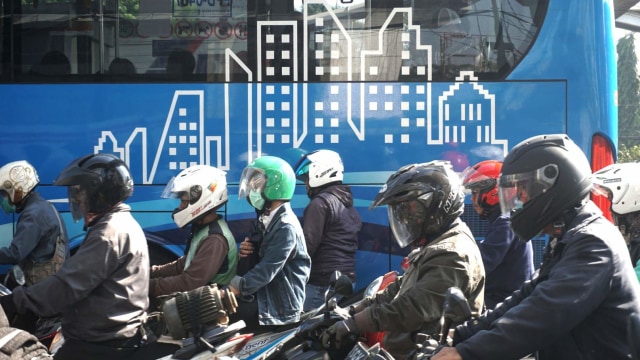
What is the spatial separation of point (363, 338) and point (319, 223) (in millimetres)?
2937

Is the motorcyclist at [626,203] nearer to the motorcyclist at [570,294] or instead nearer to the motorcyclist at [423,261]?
the motorcyclist at [423,261]

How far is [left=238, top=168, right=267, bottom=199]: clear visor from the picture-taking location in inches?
303

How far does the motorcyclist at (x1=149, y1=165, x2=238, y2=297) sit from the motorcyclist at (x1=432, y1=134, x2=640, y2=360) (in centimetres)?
334

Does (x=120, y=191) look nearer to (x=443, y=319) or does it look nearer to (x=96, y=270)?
(x=96, y=270)

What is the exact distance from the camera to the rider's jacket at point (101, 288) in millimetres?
5375

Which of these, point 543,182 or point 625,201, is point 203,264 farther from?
point 543,182

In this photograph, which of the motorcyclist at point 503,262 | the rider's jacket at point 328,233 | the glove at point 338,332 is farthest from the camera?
the rider's jacket at point 328,233

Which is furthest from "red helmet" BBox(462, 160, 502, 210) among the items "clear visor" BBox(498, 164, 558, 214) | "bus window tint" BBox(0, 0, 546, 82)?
"clear visor" BBox(498, 164, 558, 214)

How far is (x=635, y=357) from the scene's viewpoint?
11.0 feet

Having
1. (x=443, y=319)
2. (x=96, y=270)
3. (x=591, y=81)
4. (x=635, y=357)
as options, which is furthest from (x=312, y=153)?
(x=635, y=357)

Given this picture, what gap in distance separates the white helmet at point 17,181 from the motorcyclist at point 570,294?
214 inches

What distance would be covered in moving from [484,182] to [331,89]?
2.01 meters

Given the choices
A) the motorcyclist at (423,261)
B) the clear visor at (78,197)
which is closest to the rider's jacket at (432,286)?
the motorcyclist at (423,261)

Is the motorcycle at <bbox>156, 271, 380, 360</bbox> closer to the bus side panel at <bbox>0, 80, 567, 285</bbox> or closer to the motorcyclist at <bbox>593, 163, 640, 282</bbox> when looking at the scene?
the motorcyclist at <bbox>593, 163, 640, 282</bbox>
